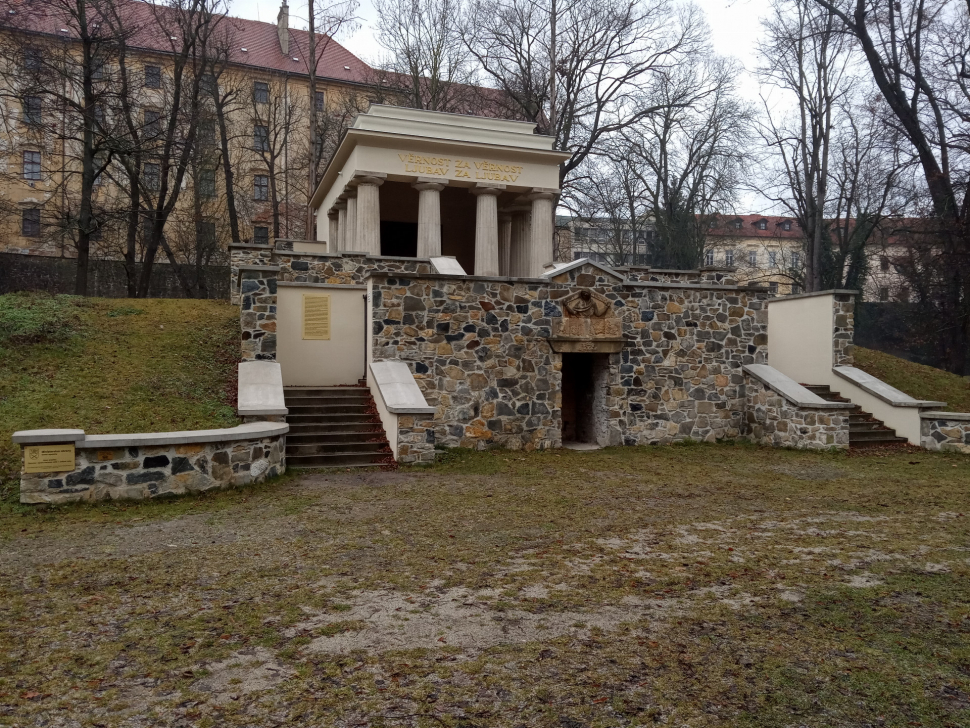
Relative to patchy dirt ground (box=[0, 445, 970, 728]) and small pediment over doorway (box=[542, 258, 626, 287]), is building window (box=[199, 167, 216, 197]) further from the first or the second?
patchy dirt ground (box=[0, 445, 970, 728])

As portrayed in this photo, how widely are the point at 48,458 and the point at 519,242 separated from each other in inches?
620

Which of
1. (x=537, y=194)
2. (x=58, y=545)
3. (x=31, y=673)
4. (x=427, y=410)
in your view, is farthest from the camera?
(x=537, y=194)

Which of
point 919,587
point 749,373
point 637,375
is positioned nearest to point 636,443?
point 637,375

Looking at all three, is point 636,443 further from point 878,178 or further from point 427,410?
point 878,178

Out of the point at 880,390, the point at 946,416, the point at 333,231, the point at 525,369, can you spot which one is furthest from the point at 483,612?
the point at 333,231

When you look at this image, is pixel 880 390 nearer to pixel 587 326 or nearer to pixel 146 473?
pixel 587 326

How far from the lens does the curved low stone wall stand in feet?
22.9

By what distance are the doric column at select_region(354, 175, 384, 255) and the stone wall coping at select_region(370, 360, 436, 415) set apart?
293 inches

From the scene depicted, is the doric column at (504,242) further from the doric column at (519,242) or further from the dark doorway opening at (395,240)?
the dark doorway opening at (395,240)

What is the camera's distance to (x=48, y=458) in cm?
696

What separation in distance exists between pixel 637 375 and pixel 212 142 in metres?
23.6

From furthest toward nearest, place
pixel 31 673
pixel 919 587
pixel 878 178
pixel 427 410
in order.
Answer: pixel 878 178 → pixel 427 410 → pixel 919 587 → pixel 31 673

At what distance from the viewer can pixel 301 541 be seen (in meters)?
5.96

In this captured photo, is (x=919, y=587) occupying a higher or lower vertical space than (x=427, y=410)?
lower
